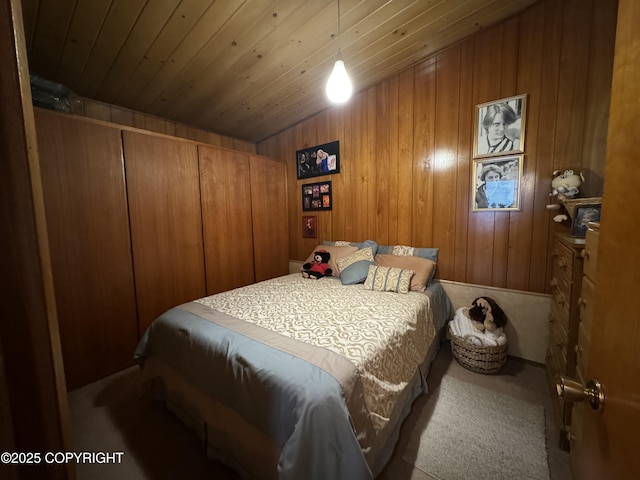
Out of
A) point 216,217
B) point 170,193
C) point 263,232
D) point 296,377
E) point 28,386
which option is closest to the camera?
point 28,386

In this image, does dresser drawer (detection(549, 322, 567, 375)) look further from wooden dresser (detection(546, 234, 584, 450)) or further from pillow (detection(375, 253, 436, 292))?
pillow (detection(375, 253, 436, 292))

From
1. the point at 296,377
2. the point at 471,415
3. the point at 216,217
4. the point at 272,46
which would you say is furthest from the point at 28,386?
the point at 216,217

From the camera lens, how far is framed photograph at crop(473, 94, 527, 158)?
1997 millimetres

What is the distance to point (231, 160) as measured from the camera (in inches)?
115

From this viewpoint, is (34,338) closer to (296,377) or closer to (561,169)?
(296,377)

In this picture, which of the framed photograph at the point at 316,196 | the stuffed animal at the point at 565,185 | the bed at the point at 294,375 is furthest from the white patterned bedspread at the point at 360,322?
the framed photograph at the point at 316,196

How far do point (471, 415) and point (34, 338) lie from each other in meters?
2.12

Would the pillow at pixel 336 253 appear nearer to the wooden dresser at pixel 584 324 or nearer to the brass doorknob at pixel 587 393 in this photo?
the wooden dresser at pixel 584 324

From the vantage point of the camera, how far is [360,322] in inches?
59.4

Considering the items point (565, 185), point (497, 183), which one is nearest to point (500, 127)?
point (497, 183)

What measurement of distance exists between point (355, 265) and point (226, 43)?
216cm

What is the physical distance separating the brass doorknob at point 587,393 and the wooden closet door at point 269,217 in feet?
9.91

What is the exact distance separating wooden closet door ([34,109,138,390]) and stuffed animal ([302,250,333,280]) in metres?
1.66

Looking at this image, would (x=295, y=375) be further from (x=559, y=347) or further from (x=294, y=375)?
(x=559, y=347)
